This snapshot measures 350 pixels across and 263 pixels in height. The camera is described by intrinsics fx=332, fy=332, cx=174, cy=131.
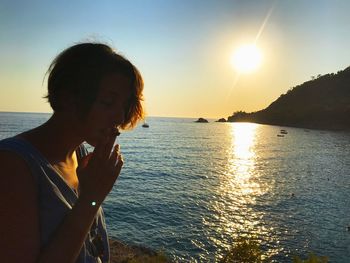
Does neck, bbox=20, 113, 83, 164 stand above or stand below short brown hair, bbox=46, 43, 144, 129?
below

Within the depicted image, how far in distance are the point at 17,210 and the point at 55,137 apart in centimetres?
64

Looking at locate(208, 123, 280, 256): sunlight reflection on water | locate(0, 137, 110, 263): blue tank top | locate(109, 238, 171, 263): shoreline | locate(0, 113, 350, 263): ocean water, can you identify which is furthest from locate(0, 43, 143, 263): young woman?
locate(208, 123, 280, 256): sunlight reflection on water

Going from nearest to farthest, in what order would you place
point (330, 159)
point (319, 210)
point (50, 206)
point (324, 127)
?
point (50, 206) < point (319, 210) < point (330, 159) < point (324, 127)

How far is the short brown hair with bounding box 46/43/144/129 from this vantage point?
1.97m

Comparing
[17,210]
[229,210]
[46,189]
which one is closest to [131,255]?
[229,210]

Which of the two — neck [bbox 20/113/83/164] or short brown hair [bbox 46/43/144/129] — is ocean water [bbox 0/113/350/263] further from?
short brown hair [bbox 46/43/144/129]

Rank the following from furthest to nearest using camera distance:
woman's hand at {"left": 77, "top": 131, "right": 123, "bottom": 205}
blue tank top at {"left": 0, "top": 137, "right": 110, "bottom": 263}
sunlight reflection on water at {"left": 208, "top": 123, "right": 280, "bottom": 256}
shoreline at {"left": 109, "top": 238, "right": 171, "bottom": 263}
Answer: sunlight reflection on water at {"left": 208, "top": 123, "right": 280, "bottom": 256} < shoreline at {"left": 109, "top": 238, "right": 171, "bottom": 263} < woman's hand at {"left": 77, "top": 131, "right": 123, "bottom": 205} < blue tank top at {"left": 0, "top": 137, "right": 110, "bottom": 263}

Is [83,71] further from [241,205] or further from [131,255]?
[241,205]

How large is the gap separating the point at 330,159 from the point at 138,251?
6248 centimetres

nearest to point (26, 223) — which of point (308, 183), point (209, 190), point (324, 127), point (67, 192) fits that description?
point (67, 192)

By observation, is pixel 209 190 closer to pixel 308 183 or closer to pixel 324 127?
pixel 308 183

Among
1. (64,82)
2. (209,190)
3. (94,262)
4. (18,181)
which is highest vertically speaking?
(64,82)

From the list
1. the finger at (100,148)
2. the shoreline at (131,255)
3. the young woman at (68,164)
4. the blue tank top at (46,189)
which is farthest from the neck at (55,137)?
the shoreline at (131,255)

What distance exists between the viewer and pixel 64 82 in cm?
203
